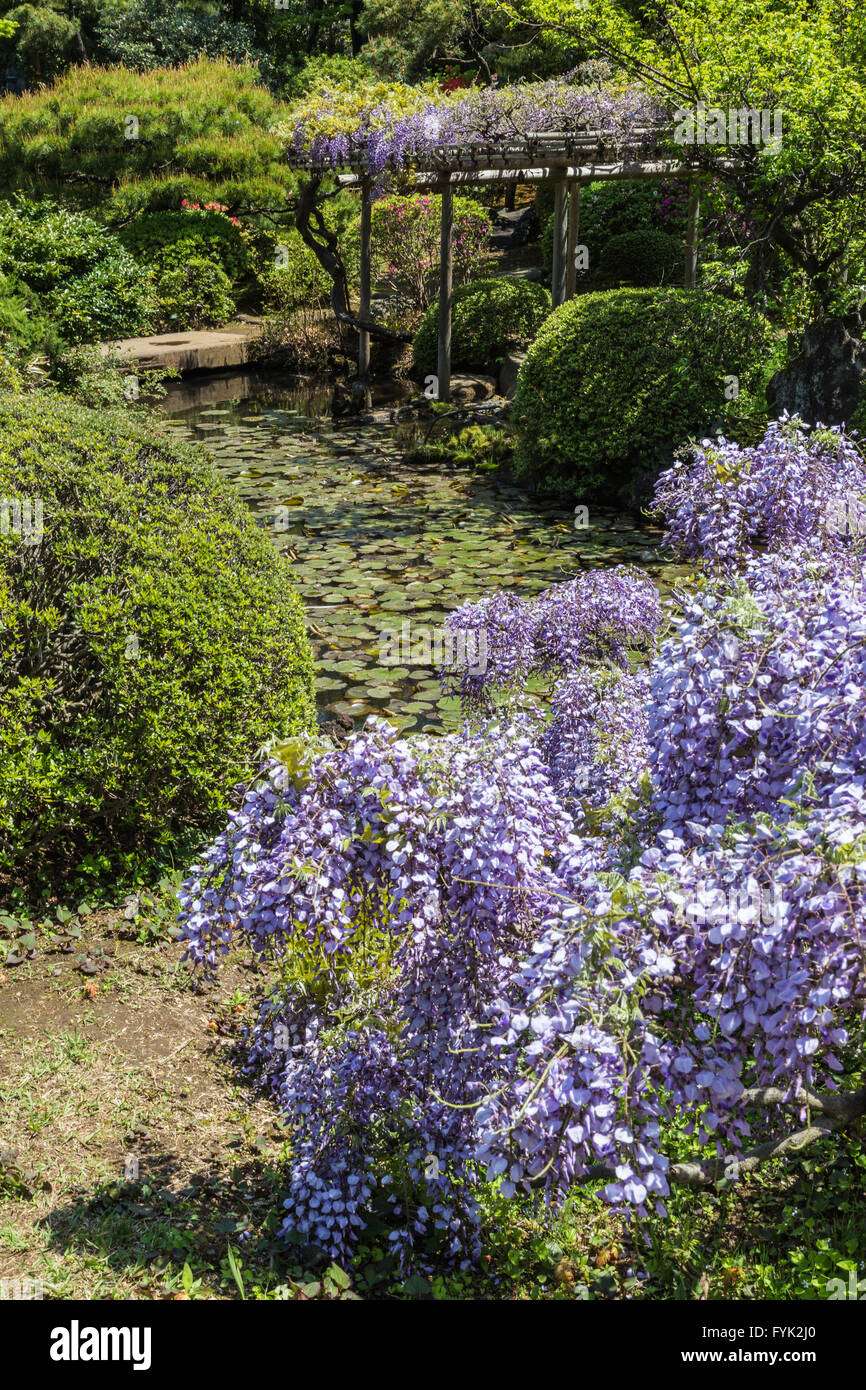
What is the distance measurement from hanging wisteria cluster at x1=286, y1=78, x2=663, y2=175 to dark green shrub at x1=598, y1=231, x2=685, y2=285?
426cm

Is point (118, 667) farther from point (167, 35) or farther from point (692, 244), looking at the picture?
point (167, 35)

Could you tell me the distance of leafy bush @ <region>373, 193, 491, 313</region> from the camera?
16875 millimetres

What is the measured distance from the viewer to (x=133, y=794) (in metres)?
4.14

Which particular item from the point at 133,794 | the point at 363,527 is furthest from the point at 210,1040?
the point at 363,527

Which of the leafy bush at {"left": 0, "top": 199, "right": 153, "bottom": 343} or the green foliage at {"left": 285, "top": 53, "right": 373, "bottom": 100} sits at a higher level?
the green foliage at {"left": 285, "top": 53, "right": 373, "bottom": 100}

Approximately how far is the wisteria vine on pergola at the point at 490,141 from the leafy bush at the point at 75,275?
303cm

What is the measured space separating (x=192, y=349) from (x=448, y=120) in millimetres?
5946

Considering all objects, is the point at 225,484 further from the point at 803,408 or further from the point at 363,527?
the point at 803,408

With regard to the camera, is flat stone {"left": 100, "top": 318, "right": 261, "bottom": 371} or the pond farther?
flat stone {"left": 100, "top": 318, "right": 261, "bottom": 371}

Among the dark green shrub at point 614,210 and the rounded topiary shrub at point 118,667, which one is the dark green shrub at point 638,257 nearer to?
the dark green shrub at point 614,210

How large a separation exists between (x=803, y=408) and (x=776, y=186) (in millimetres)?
1989

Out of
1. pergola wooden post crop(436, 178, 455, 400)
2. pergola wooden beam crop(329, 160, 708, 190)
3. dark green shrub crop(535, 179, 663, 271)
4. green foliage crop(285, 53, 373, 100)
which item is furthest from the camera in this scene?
green foliage crop(285, 53, 373, 100)

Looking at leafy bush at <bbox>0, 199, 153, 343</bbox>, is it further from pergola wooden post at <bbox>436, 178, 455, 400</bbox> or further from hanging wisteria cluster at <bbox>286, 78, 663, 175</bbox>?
pergola wooden post at <bbox>436, 178, 455, 400</bbox>

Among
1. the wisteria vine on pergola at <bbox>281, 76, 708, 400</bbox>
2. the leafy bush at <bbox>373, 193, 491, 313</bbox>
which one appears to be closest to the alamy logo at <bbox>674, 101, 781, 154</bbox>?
the wisteria vine on pergola at <bbox>281, 76, 708, 400</bbox>
